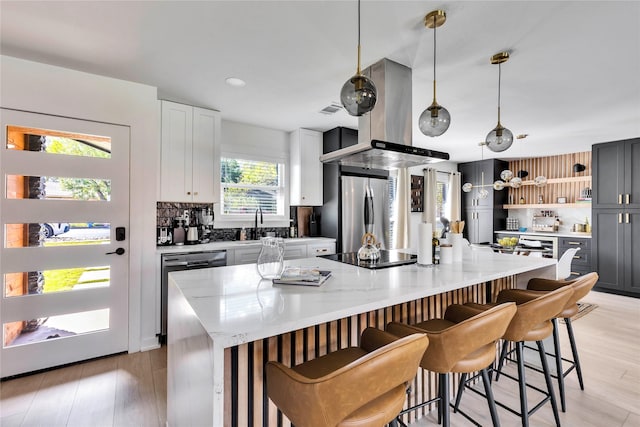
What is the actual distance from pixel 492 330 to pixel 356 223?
9.97 feet

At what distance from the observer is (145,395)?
209 cm

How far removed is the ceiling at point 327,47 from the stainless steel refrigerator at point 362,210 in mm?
1326

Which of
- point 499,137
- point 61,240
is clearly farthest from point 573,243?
point 61,240

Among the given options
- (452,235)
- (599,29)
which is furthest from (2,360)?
(599,29)

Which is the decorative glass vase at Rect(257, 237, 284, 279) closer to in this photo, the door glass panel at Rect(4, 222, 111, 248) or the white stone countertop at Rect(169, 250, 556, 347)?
the white stone countertop at Rect(169, 250, 556, 347)

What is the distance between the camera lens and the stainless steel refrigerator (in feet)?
13.7

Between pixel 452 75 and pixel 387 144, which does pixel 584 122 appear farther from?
pixel 387 144

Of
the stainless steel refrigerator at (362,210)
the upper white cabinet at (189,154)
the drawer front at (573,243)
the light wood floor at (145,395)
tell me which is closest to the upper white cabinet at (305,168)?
the stainless steel refrigerator at (362,210)

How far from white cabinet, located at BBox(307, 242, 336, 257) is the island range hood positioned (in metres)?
1.71

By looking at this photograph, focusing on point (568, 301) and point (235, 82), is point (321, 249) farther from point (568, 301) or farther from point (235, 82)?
point (568, 301)

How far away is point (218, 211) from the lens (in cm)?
392

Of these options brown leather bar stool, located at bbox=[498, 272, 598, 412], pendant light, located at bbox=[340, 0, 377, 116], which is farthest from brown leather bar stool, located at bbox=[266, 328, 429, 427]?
brown leather bar stool, located at bbox=[498, 272, 598, 412]

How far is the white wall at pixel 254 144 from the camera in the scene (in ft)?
13.0

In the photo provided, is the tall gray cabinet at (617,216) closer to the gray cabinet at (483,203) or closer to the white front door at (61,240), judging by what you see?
the gray cabinet at (483,203)
